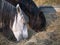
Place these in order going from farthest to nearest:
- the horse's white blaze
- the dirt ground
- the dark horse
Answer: the dark horse < the horse's white blaze < the dirt ground

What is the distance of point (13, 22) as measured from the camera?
3865mm

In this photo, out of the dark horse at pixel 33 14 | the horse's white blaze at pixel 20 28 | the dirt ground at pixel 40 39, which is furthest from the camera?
the dark horse at pixel 33 14

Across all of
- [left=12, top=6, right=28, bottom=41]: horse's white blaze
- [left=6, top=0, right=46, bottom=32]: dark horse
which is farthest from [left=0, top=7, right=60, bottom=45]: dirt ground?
[left=6, top=0, right=46, bottom=32]: dark horse

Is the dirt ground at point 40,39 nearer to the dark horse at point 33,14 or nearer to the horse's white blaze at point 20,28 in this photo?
the horse's white blaze at point 20,28

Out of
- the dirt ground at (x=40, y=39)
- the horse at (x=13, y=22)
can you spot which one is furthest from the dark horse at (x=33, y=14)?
the horse at (x=13, y=22)

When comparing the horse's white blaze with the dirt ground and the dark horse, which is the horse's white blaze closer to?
the dirt ground

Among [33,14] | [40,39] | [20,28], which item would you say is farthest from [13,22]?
[33,14]

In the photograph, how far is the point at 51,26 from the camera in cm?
476

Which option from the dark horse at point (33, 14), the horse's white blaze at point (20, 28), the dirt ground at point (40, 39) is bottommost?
the dirt ground at point (40, 39)

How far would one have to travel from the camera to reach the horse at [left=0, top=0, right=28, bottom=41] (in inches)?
149

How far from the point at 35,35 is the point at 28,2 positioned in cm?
104

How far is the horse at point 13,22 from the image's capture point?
149 inches

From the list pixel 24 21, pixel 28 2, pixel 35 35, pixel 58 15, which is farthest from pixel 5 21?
pixel 58 15

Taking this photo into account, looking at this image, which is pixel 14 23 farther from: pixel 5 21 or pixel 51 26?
pixel 51 26
